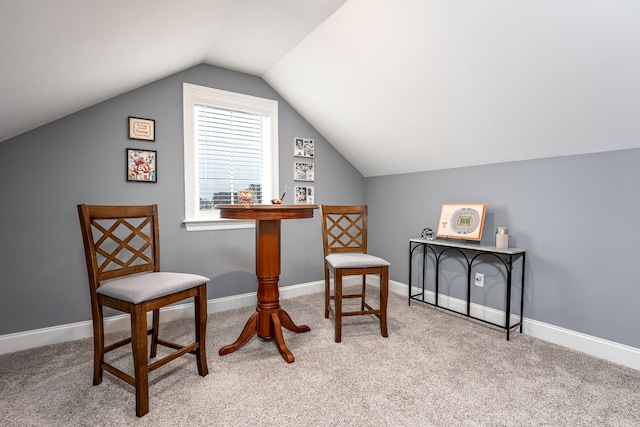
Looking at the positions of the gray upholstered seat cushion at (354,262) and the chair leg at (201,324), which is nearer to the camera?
the chair leg at (201,324)

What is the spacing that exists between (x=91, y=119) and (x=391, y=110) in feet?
7.95

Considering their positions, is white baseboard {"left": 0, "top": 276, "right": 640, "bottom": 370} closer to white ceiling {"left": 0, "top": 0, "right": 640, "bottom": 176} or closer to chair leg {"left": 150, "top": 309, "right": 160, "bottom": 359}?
chair leg {"left": 150, "top": 309, "right": 160, "bottom": 359}

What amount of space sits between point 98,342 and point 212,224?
4.58 ft

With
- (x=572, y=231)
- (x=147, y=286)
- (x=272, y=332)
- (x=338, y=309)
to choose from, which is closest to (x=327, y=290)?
(x=338, y=309)

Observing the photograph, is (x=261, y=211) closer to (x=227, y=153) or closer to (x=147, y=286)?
(x=147, y=286)

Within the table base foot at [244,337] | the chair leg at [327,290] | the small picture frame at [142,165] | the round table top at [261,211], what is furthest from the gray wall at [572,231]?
the small picture frame at [142,165]

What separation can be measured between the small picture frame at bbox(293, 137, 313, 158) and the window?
24cm

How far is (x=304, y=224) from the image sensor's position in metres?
3.47

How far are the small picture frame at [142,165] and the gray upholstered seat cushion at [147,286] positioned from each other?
114 centimetres

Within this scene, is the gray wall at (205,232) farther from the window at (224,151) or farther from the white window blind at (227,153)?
the white window blind at (227,153)

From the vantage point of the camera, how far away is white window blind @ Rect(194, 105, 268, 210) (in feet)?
9.63

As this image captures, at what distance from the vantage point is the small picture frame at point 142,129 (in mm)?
2512

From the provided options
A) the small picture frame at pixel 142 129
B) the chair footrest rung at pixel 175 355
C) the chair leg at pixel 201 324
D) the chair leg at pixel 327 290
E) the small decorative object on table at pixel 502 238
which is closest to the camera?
the chair footrest rung at pixel 175 355

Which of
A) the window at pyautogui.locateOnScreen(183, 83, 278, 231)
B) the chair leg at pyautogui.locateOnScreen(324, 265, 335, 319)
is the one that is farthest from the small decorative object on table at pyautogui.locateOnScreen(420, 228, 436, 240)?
the window at pyautogui.locateOnScreen(183, 83, 278, 231)
